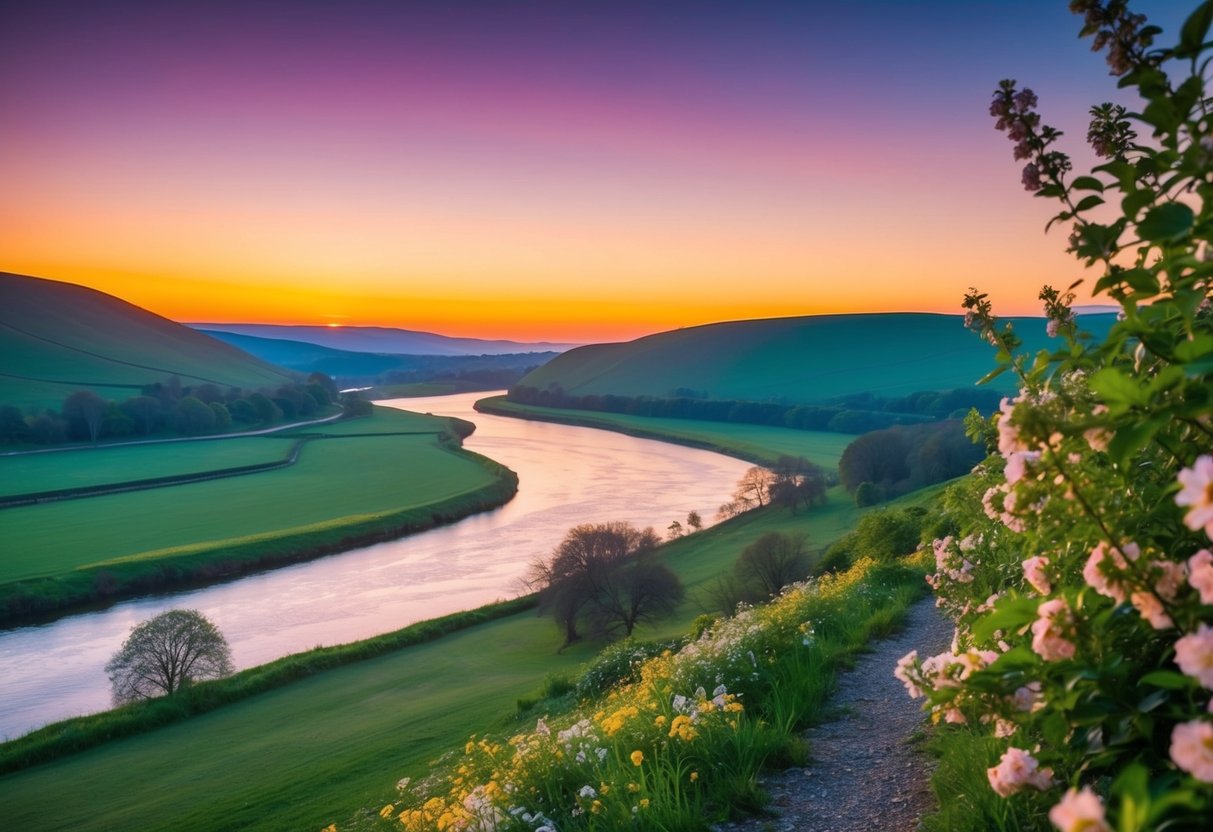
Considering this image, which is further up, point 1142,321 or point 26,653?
point 1142,321

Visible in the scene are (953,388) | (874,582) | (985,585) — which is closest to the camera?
(985,585)

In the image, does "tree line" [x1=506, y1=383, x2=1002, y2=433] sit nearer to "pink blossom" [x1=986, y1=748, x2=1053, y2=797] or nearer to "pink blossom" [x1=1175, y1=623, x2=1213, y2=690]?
"pink blossom" [x1=986, y1=748, x2=1053, y2=797]

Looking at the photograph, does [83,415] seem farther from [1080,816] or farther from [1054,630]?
[1080,816]

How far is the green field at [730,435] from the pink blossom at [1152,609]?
246 feet

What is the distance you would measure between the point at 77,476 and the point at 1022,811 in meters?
79.5

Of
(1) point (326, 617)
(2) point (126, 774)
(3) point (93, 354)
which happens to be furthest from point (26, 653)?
(3) point (93, 354)

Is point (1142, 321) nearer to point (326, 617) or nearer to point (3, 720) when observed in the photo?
point (3, 720)

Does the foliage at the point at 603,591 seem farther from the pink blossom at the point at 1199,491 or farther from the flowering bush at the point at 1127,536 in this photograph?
Answer: the pink blossom at the point at 1199,491

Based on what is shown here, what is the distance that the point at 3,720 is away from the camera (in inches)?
976

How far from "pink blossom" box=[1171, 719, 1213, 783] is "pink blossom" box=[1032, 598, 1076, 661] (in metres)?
0.53

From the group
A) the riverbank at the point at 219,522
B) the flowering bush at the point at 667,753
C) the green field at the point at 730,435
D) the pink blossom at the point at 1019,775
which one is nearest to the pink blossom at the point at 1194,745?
the pink blossom at the point at 1019,775

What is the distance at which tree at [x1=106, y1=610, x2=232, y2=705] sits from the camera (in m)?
26.4

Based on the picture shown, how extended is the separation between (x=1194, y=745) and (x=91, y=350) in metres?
163

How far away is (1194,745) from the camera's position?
52.0 inches
